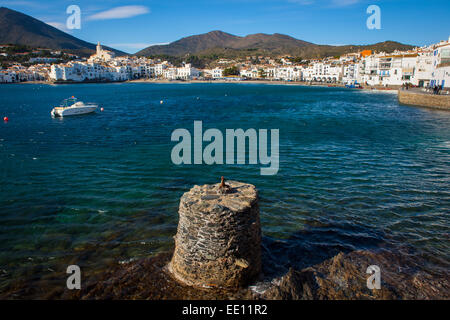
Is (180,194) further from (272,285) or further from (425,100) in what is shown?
(425,100)

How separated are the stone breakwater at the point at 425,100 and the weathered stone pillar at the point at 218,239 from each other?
47371mm

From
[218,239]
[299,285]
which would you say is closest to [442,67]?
[299,285]

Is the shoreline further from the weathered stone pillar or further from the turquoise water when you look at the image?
the turquoise water

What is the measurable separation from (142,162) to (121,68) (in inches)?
7460

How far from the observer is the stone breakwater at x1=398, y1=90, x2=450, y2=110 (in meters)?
42.6

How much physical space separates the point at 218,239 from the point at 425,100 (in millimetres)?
52572

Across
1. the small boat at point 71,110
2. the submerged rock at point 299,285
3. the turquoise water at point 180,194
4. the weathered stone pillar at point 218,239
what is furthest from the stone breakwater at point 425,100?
the small boat at point 71,110

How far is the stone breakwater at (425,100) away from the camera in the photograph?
4265 centimetres

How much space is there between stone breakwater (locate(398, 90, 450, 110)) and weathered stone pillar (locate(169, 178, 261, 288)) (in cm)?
4737

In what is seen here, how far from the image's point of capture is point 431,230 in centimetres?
973

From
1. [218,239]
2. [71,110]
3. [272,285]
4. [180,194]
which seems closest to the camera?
[218,239]

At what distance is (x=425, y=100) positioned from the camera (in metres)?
47.0
